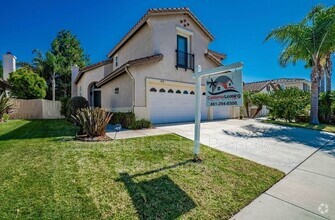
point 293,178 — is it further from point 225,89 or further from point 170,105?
point 170,105

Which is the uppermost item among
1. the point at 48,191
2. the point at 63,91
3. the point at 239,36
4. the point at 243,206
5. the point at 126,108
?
the point at 239,36

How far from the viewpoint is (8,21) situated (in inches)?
601

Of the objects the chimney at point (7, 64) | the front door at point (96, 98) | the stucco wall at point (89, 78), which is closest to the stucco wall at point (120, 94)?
the stucco wall at point (89, 78)

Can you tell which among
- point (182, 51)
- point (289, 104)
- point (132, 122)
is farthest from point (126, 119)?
point (289, 104)

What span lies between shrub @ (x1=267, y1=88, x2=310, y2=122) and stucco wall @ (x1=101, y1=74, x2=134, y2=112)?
40.3 ft

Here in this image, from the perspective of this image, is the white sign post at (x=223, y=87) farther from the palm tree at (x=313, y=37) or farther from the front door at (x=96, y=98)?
the front door at (x=96, y=98)

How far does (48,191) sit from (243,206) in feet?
11.1

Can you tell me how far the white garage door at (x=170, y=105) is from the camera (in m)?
12.1

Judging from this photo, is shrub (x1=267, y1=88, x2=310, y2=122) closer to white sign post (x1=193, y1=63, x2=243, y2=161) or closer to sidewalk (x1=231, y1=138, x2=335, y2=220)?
sidewalk (x1=231, y1=138, x2=335, y2=220)

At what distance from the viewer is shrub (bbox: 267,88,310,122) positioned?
1521cm

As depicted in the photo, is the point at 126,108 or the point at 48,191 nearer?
the point at 48,191

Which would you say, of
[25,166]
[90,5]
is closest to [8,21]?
[90,5]

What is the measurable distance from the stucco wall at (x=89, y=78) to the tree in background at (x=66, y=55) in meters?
13.8

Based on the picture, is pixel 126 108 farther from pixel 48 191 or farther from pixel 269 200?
pixel 269 200
